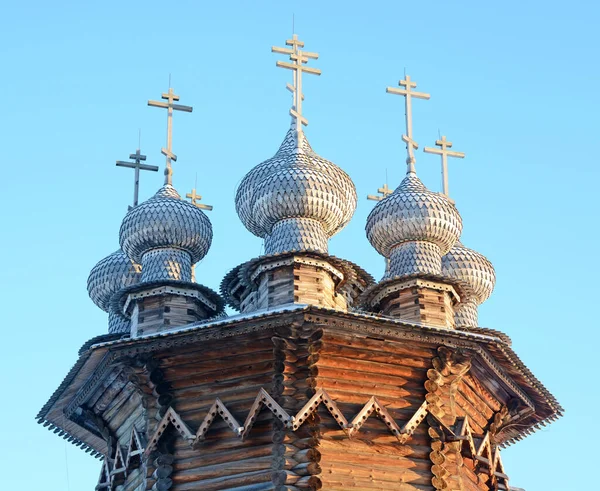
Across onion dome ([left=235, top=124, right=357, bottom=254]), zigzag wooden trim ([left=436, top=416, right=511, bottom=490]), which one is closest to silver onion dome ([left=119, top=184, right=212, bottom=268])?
onion dome ([left=235, top=124, right=357, bottom=254])

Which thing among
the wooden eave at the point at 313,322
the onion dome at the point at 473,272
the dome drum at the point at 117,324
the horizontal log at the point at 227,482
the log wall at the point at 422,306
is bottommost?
the horizontal log at the point at 227,482

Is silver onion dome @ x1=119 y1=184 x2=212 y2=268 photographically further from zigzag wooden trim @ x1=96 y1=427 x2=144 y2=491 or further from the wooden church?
zigzag wooden trim @ x1=96 y1=427 x2=144 y2=491

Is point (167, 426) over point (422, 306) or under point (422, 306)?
under

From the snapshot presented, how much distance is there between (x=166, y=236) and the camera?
62.6ft

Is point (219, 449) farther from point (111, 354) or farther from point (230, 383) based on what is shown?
point (111, 354)

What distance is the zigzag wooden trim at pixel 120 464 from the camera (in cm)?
1678

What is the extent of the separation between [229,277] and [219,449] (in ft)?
11.6

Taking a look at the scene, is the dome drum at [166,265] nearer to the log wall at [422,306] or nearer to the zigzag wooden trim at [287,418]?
the log wall at [422,306]

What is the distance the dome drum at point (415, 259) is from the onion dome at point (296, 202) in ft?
3.03

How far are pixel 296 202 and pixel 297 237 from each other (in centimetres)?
50

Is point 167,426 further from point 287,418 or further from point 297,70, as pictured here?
point 297,70

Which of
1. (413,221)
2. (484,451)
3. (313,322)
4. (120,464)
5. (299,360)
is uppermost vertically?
(413,221)

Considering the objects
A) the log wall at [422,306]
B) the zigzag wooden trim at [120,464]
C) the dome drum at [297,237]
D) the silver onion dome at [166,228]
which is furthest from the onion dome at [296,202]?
the zigzag wooden trim at [120,464]

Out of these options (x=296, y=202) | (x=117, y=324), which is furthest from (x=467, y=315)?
(x=117, y=324)
